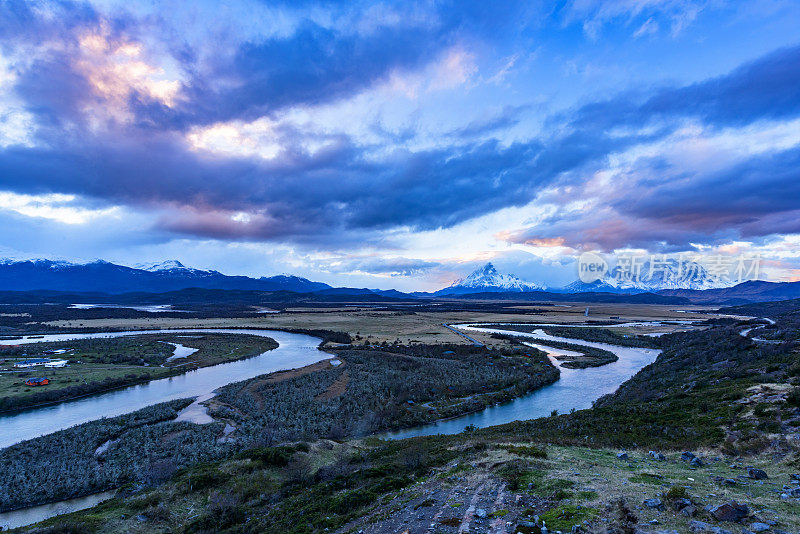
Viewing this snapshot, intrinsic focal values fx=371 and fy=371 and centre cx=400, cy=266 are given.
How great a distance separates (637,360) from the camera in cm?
6912

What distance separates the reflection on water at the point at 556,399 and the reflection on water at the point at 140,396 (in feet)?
105

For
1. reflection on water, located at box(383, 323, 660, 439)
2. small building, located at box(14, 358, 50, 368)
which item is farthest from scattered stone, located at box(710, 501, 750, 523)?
small building, located at box(14, 358, 50, 368)

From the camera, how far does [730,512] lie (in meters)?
9.09

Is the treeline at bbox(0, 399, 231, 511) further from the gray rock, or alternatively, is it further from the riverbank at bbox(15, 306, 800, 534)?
the gray rock

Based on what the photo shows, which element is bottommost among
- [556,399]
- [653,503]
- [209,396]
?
[556,399]

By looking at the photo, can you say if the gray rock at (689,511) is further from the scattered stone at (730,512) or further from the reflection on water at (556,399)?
the reflection on water at (556,399)

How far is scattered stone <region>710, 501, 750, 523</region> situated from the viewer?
9.04 meters

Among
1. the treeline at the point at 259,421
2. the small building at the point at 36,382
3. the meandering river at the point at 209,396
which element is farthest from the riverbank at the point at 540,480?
the small building at the point at 36,382

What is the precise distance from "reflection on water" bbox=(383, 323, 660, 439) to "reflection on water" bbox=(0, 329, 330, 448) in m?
31.9

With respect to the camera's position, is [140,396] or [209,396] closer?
[209,396]

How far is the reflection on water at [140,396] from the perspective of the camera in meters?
37.7

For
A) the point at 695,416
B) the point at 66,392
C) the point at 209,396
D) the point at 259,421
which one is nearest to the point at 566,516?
the point at 695,416

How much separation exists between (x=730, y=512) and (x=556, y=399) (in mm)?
38911

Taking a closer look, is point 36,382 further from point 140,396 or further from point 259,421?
point 259,421
